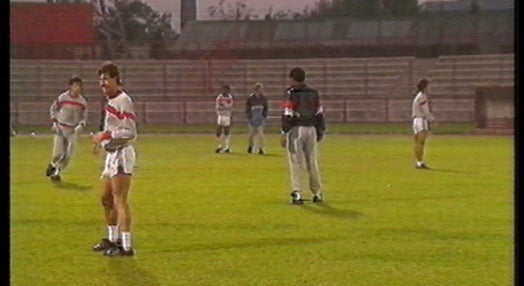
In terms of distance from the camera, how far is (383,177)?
16453 mm

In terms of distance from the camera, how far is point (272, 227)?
9.98 metres

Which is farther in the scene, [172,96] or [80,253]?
[172,96]

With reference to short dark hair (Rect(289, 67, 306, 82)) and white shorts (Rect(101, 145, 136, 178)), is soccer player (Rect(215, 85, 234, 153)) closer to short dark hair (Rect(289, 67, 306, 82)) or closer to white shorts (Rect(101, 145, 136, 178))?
short dark hair (Rect(289, 67, 306, 82))

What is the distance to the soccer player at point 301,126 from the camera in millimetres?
12031

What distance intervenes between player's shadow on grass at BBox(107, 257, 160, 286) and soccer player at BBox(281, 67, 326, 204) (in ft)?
14.5

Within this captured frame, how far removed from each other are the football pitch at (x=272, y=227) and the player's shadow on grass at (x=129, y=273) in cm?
2

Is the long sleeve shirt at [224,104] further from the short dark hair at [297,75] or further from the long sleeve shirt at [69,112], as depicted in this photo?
the short dark hair at [297,75]

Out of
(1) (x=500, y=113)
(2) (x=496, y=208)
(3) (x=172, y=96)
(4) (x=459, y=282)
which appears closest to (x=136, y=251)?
(4) (x=459, y=282)

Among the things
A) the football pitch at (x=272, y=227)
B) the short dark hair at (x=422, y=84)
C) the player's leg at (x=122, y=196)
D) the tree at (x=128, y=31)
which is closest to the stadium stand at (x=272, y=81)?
the tree at (x=128, y=31)

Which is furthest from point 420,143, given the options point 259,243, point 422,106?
point 259,243

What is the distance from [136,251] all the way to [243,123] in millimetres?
29468

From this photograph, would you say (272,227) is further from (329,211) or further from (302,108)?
(302,108)

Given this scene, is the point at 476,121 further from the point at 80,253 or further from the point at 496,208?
the point at 80,253

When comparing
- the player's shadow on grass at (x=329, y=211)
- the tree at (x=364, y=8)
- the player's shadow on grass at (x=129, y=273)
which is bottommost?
the player's shadow on grass at (x=129, y=273)
